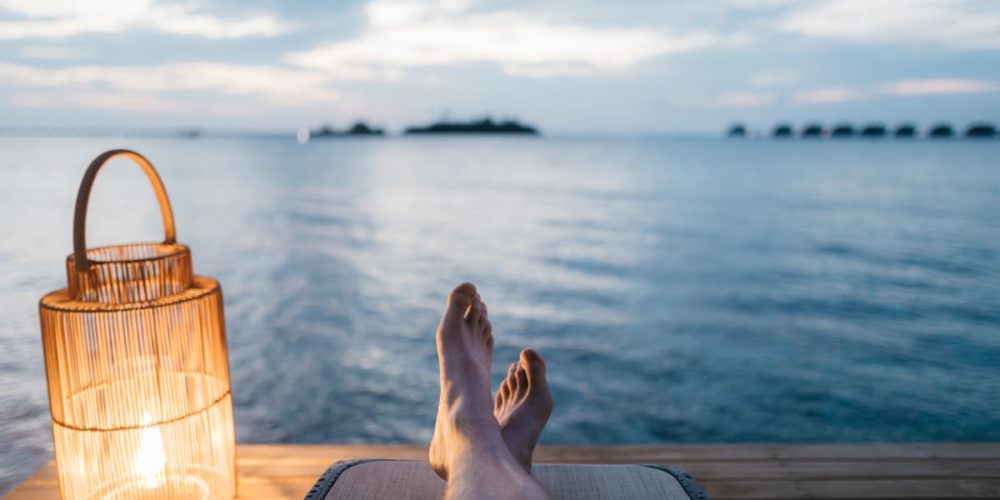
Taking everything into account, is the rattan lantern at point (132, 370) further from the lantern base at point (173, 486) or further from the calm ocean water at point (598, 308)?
the calm ocean water at point (598, 308)

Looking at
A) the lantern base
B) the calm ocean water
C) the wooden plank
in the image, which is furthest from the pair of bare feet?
the calm ocean water

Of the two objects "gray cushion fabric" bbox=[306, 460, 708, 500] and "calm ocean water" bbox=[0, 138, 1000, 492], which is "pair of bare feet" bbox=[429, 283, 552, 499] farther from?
"calm ocean water" bbox=[0, 138, 1000, 492]

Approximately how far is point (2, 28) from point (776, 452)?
→ 13.0 m

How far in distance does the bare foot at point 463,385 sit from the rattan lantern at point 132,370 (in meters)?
0.50

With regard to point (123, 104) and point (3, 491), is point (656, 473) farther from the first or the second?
point (123, 104)

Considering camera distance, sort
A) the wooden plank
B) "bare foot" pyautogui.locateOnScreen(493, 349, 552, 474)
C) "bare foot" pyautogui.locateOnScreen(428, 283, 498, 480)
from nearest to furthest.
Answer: "bare foot" pyautogui.locateOnScreen(428, 283, 498, 480) < "bare foot" pyautogui.locateOnScreen(493, 349, 552, 474) < the wooden plank

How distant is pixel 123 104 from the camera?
2239 centimetres

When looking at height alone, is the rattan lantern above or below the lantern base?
above

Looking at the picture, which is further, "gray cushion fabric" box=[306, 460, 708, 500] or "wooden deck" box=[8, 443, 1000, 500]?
"wooden deck" box=[8, 443, 1000, 500]

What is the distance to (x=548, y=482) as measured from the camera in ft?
4.65

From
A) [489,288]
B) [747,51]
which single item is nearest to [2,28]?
[489,288]

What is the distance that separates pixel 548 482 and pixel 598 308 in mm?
5048

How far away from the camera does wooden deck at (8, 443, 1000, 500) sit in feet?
5.82

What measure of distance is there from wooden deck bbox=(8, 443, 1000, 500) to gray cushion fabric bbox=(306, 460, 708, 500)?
1.35ft
